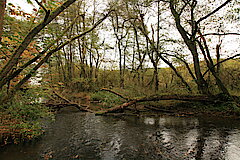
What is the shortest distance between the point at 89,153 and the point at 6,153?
2305 millimetres

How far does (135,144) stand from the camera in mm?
4844

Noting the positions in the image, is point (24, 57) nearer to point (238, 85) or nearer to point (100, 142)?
point (100, 142)

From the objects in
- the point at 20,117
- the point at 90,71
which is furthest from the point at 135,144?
the point at 90,71

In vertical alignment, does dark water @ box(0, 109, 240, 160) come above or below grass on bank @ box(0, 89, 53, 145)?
below

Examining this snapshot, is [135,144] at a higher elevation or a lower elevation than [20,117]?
lower

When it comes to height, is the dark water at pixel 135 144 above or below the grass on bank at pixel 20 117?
below

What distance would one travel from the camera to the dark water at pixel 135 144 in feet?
13.4

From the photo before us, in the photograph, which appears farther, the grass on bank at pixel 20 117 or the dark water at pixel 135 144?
the grass on bank at pixel 20 117

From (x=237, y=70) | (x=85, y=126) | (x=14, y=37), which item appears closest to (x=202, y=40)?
(x=237, y=70)

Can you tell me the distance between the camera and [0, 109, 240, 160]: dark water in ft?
13.4

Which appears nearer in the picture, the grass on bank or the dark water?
the dark water

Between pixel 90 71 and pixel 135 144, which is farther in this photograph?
pixel 90 71

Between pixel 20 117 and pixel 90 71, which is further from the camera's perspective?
pixel 90 71

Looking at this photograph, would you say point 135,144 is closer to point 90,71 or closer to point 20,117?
point 20,117
